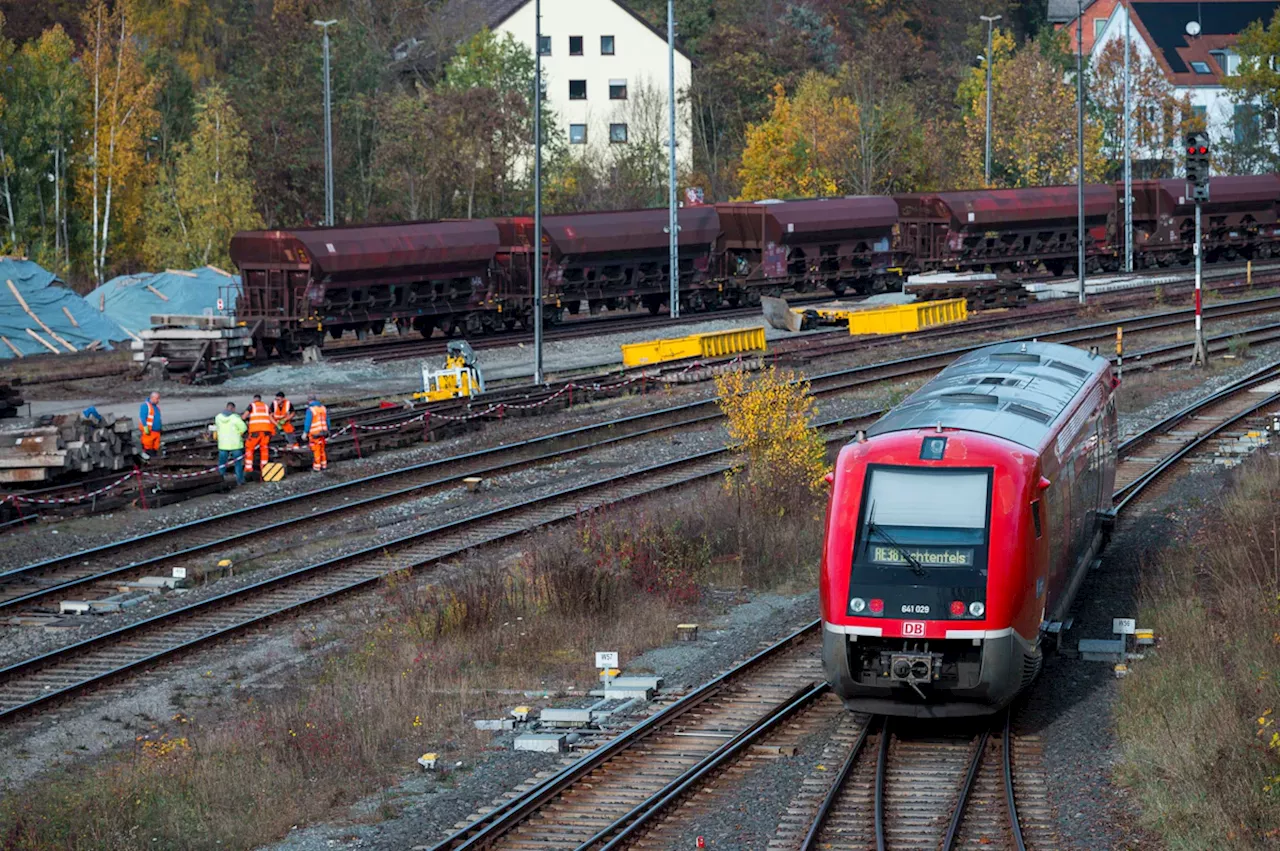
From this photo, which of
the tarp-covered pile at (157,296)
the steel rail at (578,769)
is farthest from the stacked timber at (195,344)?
the steel rail at (578,769)

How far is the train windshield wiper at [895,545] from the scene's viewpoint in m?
12.4

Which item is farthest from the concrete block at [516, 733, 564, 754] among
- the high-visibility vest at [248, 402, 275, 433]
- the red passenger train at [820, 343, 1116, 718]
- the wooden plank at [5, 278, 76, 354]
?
the wooden plank at [5, 278, 76, 354]

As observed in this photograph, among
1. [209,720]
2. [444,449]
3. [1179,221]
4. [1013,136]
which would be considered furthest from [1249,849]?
[1013,136]

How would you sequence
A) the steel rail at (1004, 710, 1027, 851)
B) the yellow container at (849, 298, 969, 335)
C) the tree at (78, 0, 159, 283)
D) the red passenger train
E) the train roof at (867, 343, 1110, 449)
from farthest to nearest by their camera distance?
the tree at (78, 0, 159, 283) → the yellow container at (849, 298, 969, 335) → the train roof at (867, 343, 1110, 449) → the red passenger train → the steel rail at (1004, 710, 1027, 851)

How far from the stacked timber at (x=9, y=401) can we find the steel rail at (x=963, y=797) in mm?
25521

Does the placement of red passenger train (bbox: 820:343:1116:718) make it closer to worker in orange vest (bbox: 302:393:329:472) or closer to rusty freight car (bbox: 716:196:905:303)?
worker in orange vest (bbox: 302:393:329:472)

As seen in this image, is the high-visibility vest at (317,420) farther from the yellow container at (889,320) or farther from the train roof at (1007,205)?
the train roof at (1007,205)

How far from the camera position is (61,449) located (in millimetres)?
24828

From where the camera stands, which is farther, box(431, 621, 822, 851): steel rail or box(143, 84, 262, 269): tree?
box(143, 84, 262, 269): tree

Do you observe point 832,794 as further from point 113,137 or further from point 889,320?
point 113,137

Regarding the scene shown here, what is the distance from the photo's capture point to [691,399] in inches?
1272

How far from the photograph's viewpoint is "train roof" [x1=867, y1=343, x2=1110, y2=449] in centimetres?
1348

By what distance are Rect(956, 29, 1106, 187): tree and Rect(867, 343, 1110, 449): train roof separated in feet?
178

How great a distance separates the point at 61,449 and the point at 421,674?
39.0 ft
